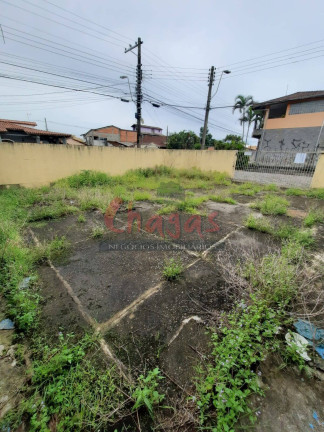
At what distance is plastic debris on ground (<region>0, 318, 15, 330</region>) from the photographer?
1581mm

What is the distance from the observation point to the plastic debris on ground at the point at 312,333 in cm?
141

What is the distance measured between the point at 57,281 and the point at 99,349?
1.11 metres

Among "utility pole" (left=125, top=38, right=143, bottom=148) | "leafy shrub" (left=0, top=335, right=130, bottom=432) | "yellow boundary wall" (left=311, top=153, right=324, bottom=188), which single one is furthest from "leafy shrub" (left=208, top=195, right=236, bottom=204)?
"utility pole" (left=125, top=38, right=143, bottom=148)

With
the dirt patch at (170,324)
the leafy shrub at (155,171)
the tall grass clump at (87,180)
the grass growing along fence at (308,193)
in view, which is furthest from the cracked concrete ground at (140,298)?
the leafy shrub at (155,171)

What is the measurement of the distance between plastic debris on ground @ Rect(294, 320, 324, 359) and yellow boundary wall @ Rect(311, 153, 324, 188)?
7863 millimetres

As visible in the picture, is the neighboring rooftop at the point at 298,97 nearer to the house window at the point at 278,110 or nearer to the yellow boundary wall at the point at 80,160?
the house window at the point at 278,110

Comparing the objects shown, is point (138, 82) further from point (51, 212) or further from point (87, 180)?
point (51, 212)

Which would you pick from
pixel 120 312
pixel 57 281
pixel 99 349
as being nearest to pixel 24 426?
pixel 99 349

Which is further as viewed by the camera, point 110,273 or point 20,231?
point 20,231

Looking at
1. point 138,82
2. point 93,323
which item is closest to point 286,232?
point 93,323

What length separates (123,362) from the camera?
1336 mm

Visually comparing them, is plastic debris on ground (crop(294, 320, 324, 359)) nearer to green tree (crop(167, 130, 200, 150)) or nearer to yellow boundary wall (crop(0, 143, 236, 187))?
yellow boundary wall (crop(0, 143, 236, 187))

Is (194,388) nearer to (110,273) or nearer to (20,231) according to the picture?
(110,273)

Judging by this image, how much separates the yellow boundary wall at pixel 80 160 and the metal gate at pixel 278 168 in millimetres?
630
